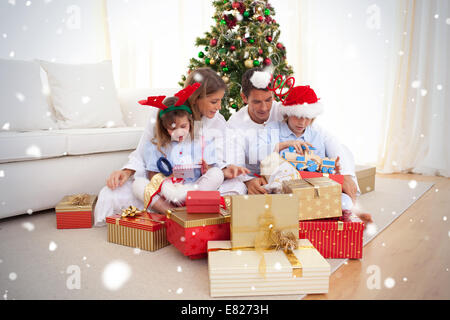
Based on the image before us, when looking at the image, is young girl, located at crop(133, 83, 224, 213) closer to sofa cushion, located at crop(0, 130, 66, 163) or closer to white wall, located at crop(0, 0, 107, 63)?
sofa cushion, located at crop(0, 130, 66, 163)

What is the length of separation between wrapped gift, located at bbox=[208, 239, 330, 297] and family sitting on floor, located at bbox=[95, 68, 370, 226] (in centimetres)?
72

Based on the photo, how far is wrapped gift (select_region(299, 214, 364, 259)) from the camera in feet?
4.88

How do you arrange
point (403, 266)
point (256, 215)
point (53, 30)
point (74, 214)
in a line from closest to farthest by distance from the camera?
1. point (256, 215)
2. point (403, 266)
3. point (74, 214)
4. point (53, 30)

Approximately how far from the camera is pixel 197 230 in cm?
146

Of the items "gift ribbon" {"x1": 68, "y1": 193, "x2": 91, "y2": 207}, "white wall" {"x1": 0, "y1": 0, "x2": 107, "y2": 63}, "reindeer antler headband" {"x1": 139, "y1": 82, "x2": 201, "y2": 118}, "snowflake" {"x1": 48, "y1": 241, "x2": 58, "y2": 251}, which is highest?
"white wall" {"x1": 0, "y1": 0, "x2": 107, "y2": 63}

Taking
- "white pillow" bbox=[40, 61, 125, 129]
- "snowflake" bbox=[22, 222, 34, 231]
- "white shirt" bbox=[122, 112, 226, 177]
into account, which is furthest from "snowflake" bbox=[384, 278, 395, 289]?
"white pillow" bbox=[40, 61, 125, 129]

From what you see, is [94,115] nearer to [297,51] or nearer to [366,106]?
[297,51]

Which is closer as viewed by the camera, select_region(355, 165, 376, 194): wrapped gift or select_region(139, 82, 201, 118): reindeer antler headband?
select_region(139, 82, 201, 118): reindeer antler headband

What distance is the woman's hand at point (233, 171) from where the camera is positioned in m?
1.98

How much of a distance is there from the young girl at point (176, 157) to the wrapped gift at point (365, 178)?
1.20 m

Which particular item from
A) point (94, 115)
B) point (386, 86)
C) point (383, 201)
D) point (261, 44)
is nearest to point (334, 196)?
point (383, 201)

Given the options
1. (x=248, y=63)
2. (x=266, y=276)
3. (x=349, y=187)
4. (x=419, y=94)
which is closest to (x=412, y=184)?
(x=419, y=94)

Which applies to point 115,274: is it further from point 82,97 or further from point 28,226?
point 82,97

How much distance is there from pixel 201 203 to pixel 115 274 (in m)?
0.43
